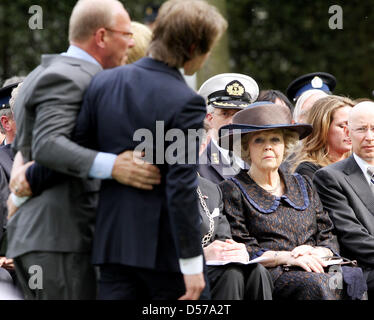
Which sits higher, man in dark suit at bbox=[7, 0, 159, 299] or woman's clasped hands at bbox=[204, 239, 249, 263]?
man in dark suit at bbox=[7, 0, 159, 299]

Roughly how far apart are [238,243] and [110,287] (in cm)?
157

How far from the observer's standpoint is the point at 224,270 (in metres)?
4.46

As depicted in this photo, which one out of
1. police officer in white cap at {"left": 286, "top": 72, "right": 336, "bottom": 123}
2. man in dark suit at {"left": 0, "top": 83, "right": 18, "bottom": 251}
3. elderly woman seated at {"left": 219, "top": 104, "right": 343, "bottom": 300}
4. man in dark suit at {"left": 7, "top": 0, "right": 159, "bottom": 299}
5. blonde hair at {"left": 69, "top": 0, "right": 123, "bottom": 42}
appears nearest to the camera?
man in dark suit at {"left": 7, "top": 0, "right": 159, "bottom": 299}

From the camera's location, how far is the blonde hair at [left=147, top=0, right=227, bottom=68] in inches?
129

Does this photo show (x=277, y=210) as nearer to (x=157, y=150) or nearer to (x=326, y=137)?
(x=326, y=137)

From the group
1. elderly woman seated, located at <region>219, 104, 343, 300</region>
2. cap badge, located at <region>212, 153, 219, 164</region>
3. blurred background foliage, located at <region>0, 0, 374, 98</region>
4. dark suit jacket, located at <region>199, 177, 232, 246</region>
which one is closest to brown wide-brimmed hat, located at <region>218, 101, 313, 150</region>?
elderly woman seated, located at <region>219, 104, 343, 300</region>

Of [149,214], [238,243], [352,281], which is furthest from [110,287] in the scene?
[352,281]

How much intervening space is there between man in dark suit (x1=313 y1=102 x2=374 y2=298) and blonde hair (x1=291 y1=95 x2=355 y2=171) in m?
0.41

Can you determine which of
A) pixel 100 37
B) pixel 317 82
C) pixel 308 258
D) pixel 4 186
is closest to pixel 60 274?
pixel 100 37

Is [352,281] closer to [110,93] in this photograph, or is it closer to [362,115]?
[362,115]

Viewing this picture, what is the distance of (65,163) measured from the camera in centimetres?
330

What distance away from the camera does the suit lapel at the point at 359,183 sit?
5.27m

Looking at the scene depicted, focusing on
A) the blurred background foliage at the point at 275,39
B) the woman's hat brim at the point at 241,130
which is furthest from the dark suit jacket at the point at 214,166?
the blurred background foliage at the point at 275,39

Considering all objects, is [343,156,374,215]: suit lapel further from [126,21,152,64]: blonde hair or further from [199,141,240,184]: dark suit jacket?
[126,21,152,64]: blonde hair
